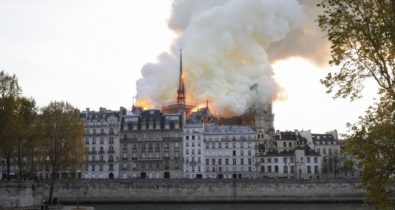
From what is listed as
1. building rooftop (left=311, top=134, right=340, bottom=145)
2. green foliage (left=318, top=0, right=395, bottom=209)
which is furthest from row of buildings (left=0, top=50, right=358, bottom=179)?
green foliage (left=318, top=0, right=395, bottom=209)

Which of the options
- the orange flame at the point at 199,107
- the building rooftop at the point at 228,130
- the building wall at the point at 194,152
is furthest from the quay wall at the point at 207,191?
the orange flame at the point at 199,107

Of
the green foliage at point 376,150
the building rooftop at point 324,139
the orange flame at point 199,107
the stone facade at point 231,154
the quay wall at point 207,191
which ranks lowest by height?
the quay wall at point 207,191

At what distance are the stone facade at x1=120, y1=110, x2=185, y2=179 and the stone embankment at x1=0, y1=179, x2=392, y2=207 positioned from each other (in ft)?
73.9

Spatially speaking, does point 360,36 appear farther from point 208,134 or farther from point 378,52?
point 208,134

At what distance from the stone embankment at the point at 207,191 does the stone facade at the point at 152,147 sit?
22.5 m

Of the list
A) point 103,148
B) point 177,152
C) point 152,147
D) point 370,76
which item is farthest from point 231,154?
point 370,76

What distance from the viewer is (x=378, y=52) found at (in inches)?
723

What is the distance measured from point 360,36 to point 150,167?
3817 inches

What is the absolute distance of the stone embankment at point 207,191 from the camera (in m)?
87.1

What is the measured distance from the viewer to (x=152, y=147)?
11319 cm

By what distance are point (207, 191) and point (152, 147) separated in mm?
27619

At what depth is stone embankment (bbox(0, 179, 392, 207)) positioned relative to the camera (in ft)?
286

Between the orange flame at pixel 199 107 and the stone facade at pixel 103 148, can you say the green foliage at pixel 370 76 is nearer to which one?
the stone facade at pixel 103 148

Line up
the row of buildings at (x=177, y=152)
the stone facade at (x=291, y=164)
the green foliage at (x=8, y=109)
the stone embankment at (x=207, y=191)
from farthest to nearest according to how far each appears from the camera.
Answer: the stone facade at (x=291, y=164), the row of buildings at (x=177, y=152), the stone embankment at (x=207, y=191), the green foliage at (x=8, y=109)
